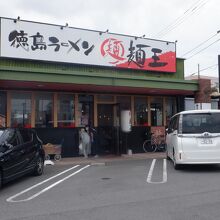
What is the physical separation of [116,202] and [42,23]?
10190mm

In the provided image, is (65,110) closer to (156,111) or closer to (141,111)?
(141,111)

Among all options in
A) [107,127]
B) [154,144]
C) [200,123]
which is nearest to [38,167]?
[200,123]

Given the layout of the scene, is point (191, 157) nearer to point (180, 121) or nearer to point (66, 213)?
point (180, 121)

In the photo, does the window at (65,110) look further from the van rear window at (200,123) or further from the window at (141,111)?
the van rear window at (200,123)

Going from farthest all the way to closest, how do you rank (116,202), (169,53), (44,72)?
(169,53), (44,72), (116,202)

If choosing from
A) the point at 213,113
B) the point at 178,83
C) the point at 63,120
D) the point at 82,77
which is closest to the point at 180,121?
the point at 213,113

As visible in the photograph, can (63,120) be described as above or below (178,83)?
below

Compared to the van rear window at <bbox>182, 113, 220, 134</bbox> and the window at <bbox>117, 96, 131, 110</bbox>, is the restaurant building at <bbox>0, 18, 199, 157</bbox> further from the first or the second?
the van rear window at <bbox>182, 113, 220, 134</bbox>

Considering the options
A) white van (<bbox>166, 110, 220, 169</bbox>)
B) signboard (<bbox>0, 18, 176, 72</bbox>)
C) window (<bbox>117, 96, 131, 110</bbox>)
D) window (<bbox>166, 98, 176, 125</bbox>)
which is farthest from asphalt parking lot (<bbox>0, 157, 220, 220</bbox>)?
window (<bbox>166, 98, 176, 125</bbox>)

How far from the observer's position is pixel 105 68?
16766 mm

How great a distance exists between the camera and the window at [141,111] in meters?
18.6

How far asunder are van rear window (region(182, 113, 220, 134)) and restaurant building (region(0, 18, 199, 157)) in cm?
451

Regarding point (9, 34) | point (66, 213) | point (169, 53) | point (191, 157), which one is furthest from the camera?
point (169, 53)

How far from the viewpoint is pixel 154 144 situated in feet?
61.5
